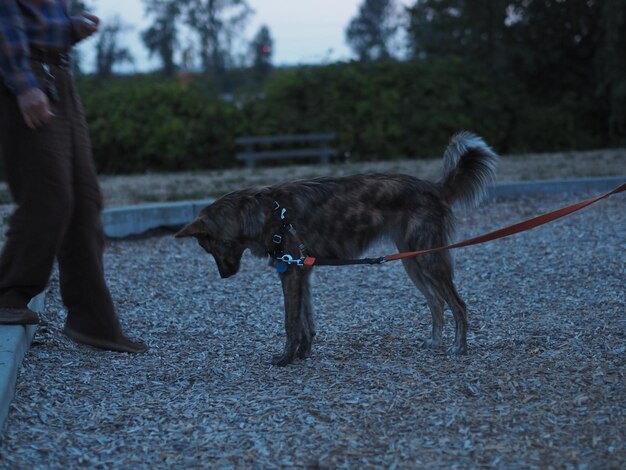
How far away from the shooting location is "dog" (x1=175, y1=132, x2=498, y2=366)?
16.0 feet

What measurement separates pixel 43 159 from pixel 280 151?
48.4ft

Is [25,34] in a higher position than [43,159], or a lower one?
higher

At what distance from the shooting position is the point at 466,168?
517 centimetres

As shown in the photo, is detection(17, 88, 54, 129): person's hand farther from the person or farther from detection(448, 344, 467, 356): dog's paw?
detection(448, 344, 467, 356): dog's paw

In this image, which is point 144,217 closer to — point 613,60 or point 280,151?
point 280,151

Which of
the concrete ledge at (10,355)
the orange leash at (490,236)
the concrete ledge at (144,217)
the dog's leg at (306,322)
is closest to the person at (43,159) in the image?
the concrete ledge at (10,355)

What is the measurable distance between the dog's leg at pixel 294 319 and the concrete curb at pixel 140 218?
1.40 m

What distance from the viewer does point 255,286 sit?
7.13 meters

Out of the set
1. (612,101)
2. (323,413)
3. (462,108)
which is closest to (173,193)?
(323,413)

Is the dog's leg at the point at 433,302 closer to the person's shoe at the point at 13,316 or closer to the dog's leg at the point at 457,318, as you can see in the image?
the dog's leg at the point at 457,318

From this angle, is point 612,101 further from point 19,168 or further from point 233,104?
point 19,168

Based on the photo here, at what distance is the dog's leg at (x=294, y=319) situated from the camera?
193 inches

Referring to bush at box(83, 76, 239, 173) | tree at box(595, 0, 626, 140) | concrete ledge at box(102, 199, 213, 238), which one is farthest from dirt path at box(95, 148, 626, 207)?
bush at box(83, 76, 239, 173)

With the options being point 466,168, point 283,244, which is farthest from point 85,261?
point 466,168
